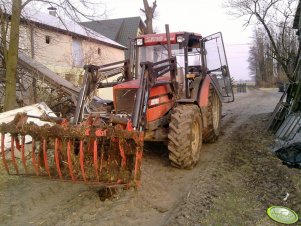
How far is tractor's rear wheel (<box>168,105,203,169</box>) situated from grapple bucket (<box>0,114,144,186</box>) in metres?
1.20

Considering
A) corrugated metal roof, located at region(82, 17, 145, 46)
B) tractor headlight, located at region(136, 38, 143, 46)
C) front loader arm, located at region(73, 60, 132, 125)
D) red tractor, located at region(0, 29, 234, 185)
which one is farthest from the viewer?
corrugated metal roof, located at region(82, 17, 145, 46)

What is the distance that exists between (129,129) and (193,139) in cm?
182

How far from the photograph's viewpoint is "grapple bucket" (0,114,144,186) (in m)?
4.58

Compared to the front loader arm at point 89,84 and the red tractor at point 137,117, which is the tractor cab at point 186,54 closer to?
the red tractor at point 137,117

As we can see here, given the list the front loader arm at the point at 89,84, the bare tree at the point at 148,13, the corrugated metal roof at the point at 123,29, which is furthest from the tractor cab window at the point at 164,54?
the corrugated metal roof at the point at 123,29

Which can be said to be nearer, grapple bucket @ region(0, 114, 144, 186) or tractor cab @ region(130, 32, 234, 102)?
grapple bucket @ region(0, 114, 144, 186)

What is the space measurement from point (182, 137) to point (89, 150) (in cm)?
170

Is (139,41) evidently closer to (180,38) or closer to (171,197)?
(180,38)

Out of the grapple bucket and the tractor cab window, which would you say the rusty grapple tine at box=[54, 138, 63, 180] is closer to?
the grapple bucket

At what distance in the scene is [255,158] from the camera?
6.86 m

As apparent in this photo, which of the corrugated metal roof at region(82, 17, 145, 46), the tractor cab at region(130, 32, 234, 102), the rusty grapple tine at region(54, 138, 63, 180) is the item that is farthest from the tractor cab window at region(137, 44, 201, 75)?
the corrugated metal roof at region(82, 17, 145, 46)

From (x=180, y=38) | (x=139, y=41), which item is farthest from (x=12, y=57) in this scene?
(x=180, y=38)

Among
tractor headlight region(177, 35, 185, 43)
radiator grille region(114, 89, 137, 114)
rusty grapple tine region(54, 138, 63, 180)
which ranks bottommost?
rusty grapple tine region(54, 138, 63, 180)

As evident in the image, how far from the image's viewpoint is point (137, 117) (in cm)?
511
